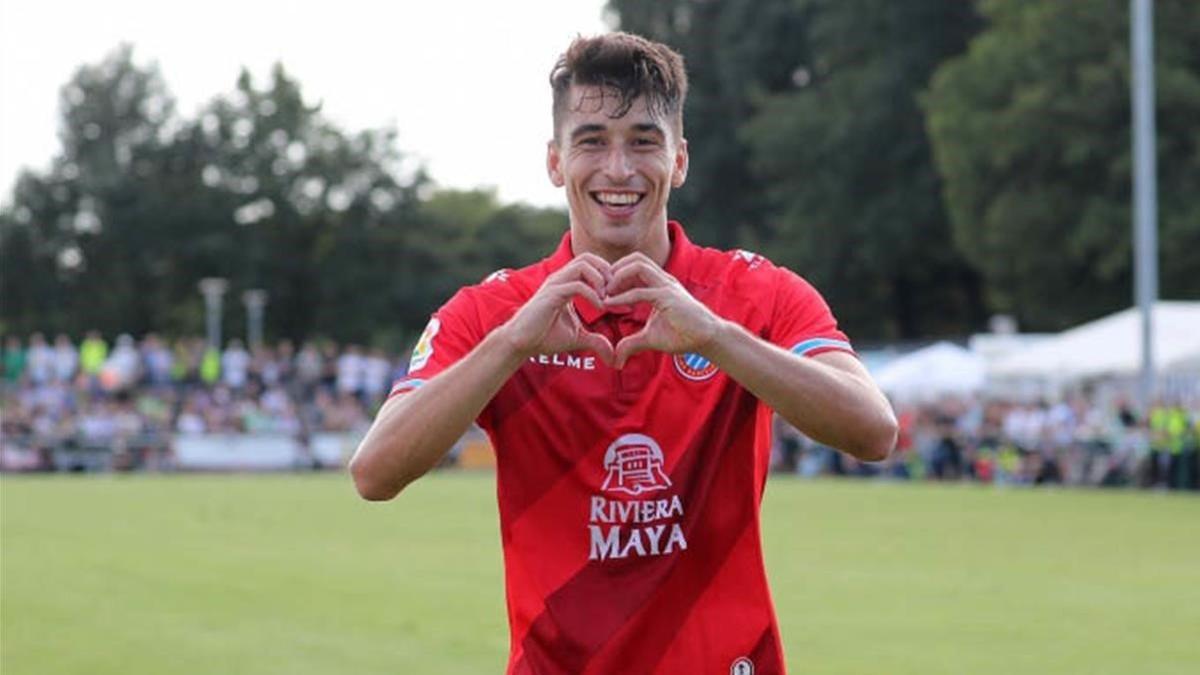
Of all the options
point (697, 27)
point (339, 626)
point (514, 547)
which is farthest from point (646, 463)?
point (697, 27)

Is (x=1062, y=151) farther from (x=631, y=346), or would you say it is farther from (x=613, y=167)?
(x=631, y=346)

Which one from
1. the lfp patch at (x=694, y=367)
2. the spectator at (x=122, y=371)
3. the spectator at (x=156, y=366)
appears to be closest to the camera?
the lfp patch at (x=694, y=367)

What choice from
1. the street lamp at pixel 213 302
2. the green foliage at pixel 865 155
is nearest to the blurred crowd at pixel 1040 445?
the green foliage at pixel 865 155

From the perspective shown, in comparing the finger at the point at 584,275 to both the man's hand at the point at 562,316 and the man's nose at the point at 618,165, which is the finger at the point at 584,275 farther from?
the man's nose at the point at 618,165

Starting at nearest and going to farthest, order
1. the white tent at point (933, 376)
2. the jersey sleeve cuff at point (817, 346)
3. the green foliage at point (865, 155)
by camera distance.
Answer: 1. the jersey sleeve cuff at point (817, 346)
2. the white tent at point (933, 376)
3. the green foliage at point (865, 155)

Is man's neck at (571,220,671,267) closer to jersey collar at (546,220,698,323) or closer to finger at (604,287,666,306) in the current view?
jersey collar at (546,220,698,323)

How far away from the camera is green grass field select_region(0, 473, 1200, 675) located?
12742mm

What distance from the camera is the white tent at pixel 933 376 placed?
49125 millimetres

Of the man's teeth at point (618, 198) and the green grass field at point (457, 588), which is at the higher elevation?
the man's teeth at point (618, 198)

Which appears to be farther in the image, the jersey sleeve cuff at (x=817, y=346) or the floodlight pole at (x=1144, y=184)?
the floodlight pole at (x=1144, y=184)

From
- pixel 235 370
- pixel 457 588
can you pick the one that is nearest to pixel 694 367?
pixel 457 588

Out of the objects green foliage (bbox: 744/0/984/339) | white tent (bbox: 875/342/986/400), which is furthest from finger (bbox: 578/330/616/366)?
green foliage (bbox: 744/0/984/339)

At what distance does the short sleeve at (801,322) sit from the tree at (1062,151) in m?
55.0

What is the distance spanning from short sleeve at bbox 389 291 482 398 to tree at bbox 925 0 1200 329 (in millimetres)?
55171
